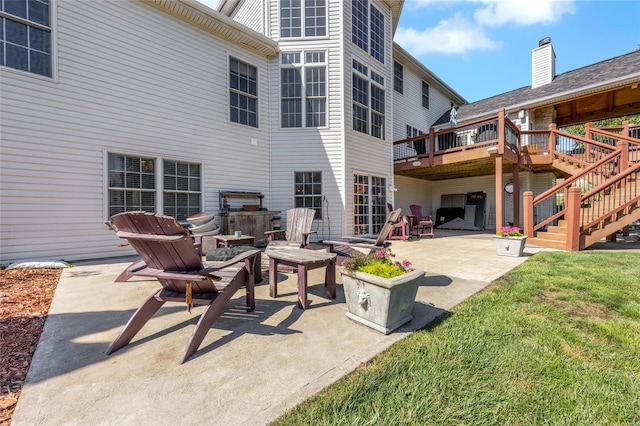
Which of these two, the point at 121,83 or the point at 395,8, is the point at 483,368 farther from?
the point at 395,8

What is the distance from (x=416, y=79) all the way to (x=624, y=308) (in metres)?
12.8

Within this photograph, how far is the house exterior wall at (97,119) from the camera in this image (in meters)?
4.70

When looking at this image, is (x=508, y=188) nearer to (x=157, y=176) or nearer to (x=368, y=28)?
(x=368, y=28)

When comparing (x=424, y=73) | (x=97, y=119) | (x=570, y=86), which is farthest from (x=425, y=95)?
(x=97, y=119)

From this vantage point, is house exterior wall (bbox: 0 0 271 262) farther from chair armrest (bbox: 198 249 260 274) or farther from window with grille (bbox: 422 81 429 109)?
window with grille (bbox: 422 81 429 109)

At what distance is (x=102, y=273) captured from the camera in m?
4.28

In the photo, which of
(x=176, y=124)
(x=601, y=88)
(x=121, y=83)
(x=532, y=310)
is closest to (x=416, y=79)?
(x=601, y=88)

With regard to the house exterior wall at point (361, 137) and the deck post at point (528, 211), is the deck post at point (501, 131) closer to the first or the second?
the deck post at point (528, 211)

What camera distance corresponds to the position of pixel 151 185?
6066 mm

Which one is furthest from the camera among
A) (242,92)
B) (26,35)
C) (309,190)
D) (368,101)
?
(368,101)

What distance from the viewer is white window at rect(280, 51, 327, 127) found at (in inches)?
311

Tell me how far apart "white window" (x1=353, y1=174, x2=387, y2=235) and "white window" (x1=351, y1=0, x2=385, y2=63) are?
433 cm

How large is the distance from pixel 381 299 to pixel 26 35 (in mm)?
7611

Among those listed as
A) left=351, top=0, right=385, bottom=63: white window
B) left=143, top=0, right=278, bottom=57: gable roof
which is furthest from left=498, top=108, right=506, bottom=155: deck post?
left=143, top=0, right=278, bottom=57: gable roof
